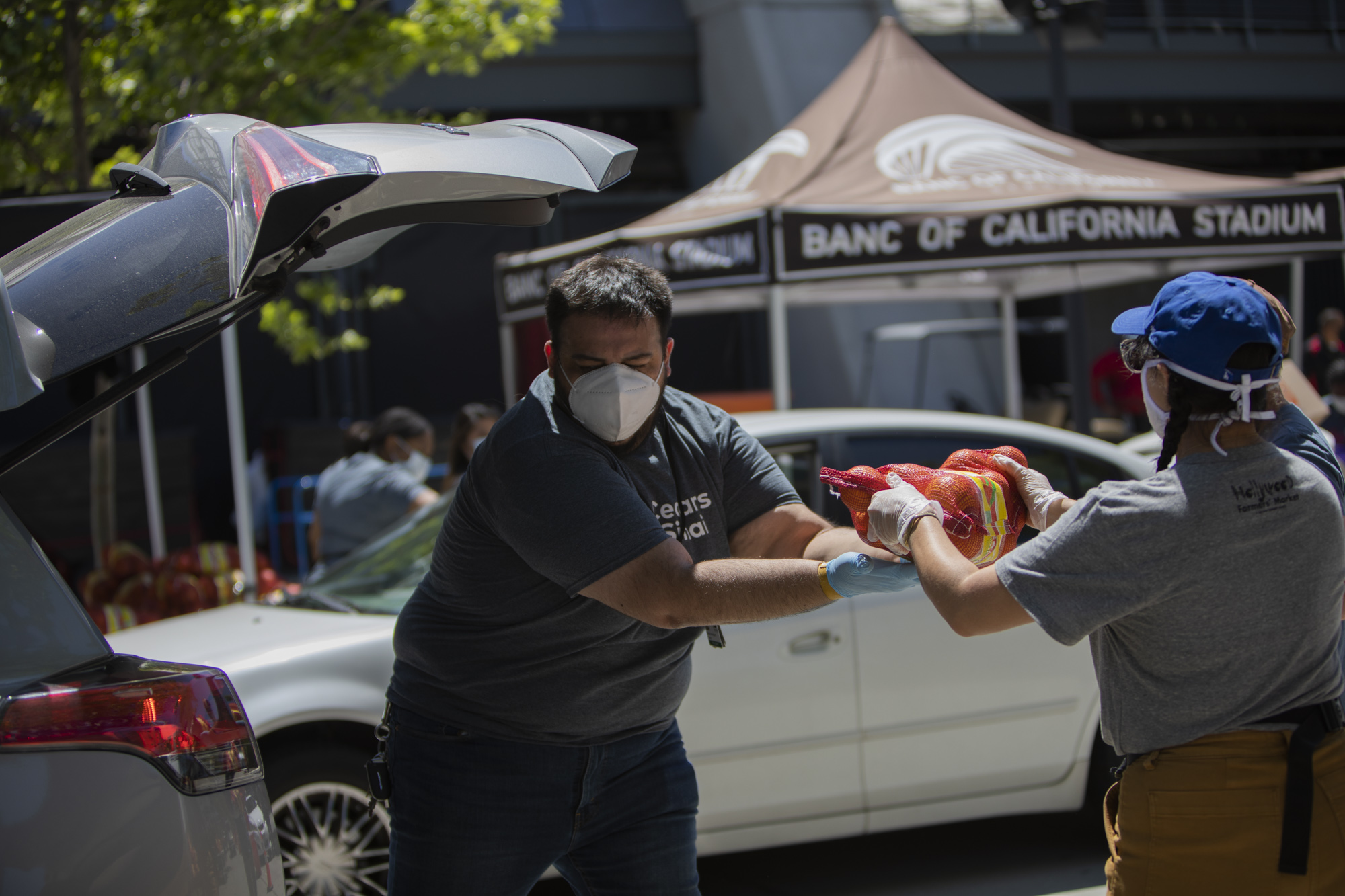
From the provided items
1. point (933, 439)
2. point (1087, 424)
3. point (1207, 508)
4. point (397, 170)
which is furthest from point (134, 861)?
point (1087, 424)

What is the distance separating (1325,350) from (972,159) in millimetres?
4478

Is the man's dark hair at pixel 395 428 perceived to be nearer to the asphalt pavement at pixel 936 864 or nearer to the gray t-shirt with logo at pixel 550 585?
the asphalt pavement at pixel 936 864

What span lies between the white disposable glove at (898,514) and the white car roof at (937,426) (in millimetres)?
2140

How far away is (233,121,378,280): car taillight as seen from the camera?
1978 mm

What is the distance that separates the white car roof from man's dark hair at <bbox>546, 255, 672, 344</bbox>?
203cm

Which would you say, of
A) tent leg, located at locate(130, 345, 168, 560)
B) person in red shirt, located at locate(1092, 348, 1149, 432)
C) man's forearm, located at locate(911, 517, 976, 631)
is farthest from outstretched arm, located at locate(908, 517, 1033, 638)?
person in red shirt, located at locate(1092, 348, 1149, 432)

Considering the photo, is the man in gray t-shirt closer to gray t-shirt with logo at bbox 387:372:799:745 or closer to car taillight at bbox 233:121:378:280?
gray t-shirt with logo at bbox 387:372:799:745

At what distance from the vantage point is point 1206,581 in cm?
191

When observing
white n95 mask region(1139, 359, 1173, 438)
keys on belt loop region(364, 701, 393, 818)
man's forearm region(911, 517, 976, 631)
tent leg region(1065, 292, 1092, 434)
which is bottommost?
tent leg region(1065, 292, 1092, 434)

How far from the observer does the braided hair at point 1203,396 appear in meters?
1.93

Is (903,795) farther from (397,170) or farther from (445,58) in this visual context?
(445,58)

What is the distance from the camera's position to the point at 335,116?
786 centimetres

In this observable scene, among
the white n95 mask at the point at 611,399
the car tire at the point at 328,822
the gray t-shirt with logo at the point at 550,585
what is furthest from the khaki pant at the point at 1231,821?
the car tire at the point at 328,822

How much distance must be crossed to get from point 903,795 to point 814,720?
45 cm
